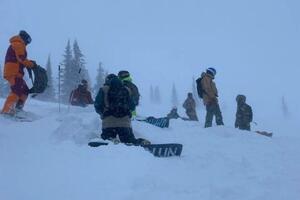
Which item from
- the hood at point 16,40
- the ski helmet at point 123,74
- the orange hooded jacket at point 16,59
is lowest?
the ski helmet at point 123,74

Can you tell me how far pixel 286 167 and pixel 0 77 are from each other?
60.2m

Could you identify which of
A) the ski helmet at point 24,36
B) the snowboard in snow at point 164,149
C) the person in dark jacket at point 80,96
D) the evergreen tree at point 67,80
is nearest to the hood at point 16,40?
the ski helmet at point 24,36

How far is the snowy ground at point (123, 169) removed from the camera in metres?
6.71

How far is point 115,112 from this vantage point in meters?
10.1

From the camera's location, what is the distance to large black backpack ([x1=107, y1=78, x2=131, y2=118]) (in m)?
10.1

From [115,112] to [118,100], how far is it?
10.1 inches

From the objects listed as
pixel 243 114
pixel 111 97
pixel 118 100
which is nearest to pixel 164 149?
pixel 118 100

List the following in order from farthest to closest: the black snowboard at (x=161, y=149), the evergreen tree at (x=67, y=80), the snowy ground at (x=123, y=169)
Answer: the evergreen tree at (x=67, y=80) → the black snowboard at (x=161, y=149) → the snowy ground at (x=123, y=169)

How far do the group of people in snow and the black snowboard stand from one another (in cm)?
65

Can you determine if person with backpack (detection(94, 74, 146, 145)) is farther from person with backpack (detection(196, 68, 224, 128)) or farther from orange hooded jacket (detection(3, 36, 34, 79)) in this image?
person with backpack (detection(196, 68, 224, 128))

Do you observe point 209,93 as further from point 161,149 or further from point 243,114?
point 161,149

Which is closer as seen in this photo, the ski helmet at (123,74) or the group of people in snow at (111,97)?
the group of people in snow at (111,97)

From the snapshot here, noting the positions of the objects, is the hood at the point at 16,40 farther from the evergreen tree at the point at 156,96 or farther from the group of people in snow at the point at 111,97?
the evergreen tree at the point at 156,96

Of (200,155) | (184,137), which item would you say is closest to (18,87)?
(184,137)
